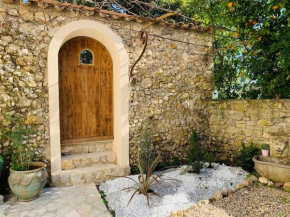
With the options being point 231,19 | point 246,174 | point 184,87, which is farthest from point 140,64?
point 246,174

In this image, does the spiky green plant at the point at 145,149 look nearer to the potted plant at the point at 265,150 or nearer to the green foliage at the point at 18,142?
the green foliage at the point at 18,142

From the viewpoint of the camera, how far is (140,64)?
4.74 meters

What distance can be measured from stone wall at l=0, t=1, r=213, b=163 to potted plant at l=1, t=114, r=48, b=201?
16cm

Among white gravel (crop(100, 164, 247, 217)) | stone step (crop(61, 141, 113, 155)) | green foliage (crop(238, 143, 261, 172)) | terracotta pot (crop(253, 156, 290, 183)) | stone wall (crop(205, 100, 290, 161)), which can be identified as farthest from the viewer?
green foliage (crop(238, 143, 261, 172))

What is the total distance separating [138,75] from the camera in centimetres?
473

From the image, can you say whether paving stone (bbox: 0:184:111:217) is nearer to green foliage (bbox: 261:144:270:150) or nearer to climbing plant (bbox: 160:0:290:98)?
green foliage (bbox: 261:144:270:150)

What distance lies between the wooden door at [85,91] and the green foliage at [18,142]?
792mm

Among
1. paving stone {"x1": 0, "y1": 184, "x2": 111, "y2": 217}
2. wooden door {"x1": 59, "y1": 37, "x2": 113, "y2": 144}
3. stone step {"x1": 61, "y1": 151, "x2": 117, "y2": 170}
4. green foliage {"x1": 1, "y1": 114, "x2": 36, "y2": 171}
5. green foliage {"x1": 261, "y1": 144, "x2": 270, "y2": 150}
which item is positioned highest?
wooden door {"x1": 59, "y1": 37, "x2": 113, "y2": 144}

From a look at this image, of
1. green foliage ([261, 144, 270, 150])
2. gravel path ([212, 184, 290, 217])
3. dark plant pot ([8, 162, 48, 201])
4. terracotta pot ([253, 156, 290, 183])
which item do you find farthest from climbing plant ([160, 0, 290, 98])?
dark plant pot ([8, 162, 48, 201])

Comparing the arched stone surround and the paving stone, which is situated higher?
the arched stone surround

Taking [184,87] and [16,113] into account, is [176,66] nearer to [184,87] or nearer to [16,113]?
[184,87]

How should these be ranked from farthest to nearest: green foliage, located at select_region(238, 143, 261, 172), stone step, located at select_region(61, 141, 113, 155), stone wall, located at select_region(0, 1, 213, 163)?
1. green foliage, located at select_region(238, 143, 261, 172)
2. stone step, located at select_region(61, 141, 113, 155)
3. stone wall, located at select_region(0, 1, 213, 163)

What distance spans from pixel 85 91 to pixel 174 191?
9.15 feet

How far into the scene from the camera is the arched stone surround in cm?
394
